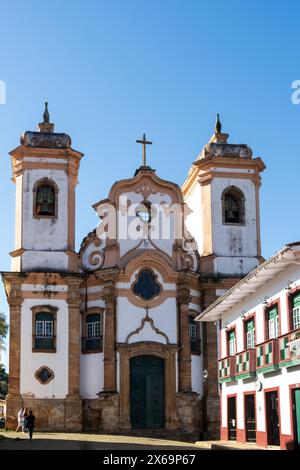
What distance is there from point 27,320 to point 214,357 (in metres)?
8.57

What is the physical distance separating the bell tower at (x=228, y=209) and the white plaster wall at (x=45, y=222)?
255 inches

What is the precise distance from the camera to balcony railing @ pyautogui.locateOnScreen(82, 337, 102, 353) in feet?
123

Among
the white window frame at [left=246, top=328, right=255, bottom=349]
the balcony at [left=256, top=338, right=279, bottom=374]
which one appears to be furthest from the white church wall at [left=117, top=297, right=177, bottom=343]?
the balcony at [left=256, top=338, right=279, bottom=374]

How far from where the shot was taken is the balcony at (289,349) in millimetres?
22914

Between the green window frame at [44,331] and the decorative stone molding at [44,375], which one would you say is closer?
the decorative stone molding at [44,375]

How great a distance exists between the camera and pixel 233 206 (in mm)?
41000

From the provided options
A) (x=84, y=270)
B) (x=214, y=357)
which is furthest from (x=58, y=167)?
(x=214, y=357)

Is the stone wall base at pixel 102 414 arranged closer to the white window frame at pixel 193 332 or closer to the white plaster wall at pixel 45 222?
the white window frame at pixel 193 332

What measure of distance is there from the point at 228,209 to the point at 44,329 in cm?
1060

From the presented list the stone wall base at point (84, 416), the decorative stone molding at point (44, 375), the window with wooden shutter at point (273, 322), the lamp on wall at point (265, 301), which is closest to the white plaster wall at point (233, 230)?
the stone wall base at point (84, 416)

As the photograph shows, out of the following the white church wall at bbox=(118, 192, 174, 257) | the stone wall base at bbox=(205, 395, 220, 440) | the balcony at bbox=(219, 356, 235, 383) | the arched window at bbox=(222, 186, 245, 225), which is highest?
the arched window at bbox=(222, 186, 245, 225)

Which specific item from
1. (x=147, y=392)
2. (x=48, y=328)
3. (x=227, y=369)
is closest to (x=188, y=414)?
(x=147, y=392)

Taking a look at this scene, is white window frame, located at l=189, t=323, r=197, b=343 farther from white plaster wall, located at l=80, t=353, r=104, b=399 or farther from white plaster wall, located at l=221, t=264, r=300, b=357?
white plaster wall, located at l=221, t=264, r=300, b=357

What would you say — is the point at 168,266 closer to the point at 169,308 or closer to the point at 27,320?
the point at 169,308
